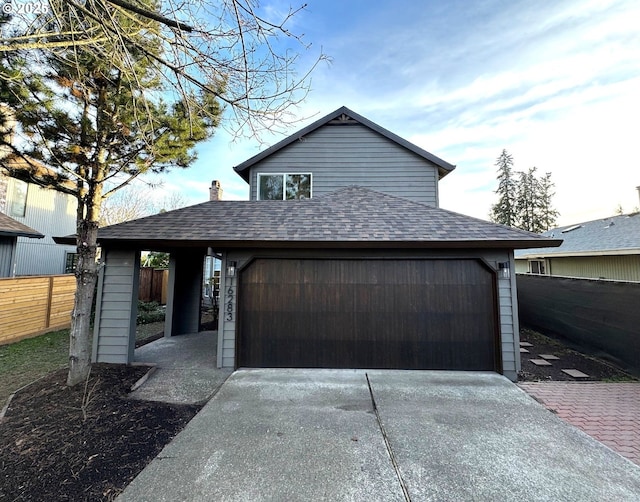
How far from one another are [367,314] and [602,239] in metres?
10.7

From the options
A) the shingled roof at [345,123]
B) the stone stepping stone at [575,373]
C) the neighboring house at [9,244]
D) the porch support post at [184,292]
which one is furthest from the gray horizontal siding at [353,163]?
the neighboring house at [9,244]

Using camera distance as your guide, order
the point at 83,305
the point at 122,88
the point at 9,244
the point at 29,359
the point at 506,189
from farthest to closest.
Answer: the point at 506,189 < the point at 9,244 < the point at 29,359 < the point at 83,305 < the point at 122,88

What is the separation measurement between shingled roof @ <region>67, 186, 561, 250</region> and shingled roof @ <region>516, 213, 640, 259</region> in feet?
16.9

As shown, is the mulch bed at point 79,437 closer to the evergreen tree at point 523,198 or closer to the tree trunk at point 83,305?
the tree trunk at point 83,305

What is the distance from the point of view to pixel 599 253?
953 centimetres

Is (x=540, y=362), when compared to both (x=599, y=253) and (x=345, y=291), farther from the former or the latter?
(x=599, y=253)

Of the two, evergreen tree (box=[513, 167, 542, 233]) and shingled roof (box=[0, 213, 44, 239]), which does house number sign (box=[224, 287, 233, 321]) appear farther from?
evergreen tree (box=[513, 167, 542, 233])

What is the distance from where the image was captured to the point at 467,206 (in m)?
27.5

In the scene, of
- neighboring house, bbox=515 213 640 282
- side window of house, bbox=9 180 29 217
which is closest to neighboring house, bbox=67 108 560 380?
neighboring house, bbox=515 213 640 282

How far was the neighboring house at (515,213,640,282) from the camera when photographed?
29.8 feet

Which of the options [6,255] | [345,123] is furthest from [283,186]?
[6,255]

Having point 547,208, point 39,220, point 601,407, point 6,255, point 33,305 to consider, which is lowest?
point 601,407

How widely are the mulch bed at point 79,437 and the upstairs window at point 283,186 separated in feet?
20.7

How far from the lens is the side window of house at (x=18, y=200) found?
12.4 metres
